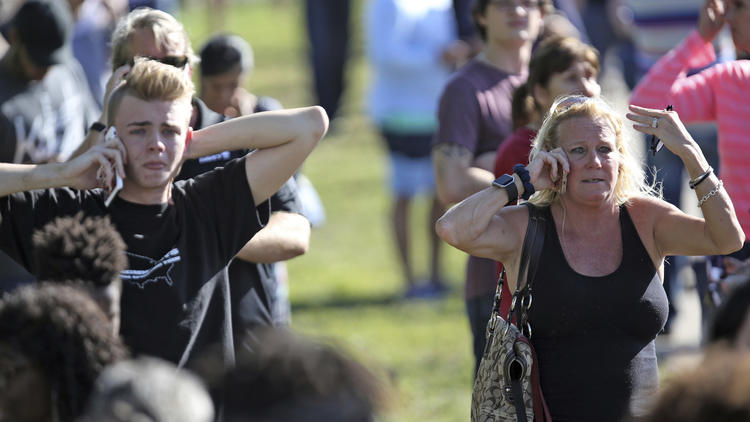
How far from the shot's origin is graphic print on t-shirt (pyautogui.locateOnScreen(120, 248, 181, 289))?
3525 millimetres

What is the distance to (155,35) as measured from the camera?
424 centimetres

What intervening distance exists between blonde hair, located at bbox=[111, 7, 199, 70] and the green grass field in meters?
1.22

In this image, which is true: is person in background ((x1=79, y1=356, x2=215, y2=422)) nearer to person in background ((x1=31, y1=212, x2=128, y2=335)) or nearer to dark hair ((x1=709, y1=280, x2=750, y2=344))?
person in background ((x1=31, y1=212, x2=128, y2=335))

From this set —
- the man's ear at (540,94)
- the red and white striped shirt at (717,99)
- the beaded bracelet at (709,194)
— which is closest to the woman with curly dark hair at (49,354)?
the beaded bracelet at (709,194)

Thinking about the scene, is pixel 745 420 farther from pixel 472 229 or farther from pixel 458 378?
pixel 458 378

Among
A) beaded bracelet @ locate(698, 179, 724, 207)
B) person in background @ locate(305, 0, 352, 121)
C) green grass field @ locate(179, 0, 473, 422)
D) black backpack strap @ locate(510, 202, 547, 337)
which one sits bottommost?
green grass field @ locate(179, 0, 473, 422)

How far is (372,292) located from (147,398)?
697 centimetres

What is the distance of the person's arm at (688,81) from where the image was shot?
4.59m

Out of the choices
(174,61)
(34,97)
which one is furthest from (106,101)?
(34,97)

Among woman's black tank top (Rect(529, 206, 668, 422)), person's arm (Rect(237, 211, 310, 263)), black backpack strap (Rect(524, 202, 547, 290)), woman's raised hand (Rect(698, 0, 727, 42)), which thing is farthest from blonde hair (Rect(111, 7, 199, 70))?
woman's raised hand (Rect(698, 0, 727, 42))

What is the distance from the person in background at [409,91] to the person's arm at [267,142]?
5204mm

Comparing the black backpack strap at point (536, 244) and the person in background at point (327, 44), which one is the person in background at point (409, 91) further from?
the person in background at point (327, 44)

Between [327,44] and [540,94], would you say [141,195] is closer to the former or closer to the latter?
[540,94]

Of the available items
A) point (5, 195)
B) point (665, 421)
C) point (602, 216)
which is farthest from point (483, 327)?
point (665, 421)
